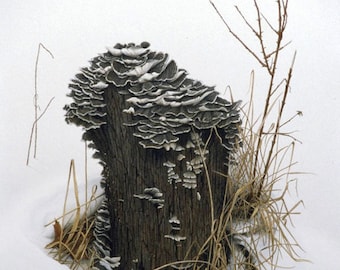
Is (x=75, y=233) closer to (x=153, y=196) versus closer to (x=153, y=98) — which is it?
(x=153, y=196)

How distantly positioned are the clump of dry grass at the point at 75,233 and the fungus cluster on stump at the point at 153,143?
0.14m

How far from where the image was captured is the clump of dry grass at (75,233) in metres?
1.95

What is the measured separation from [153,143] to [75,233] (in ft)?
1.67

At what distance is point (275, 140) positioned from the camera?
6.54 ft

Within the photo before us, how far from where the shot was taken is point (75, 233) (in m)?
2.00

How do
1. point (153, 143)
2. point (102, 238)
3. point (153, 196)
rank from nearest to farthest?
point (153, 143), point (153, 196), point (102, 238)

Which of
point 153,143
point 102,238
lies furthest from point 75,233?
point 153,143

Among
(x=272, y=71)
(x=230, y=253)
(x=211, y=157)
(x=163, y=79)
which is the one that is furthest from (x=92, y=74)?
(x=230, y=253)

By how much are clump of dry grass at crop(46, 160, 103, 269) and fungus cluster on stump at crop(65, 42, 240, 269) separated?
0.14m

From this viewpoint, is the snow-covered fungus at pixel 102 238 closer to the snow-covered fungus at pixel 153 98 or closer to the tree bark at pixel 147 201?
the tree bark at pixel 147 201

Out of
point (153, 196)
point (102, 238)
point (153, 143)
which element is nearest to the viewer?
point (153, 143)

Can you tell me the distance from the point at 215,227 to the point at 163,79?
0.45 m

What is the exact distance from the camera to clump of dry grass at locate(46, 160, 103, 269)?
6.38ft

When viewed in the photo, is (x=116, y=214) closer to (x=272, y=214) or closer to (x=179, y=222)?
(x=179, y=222)
